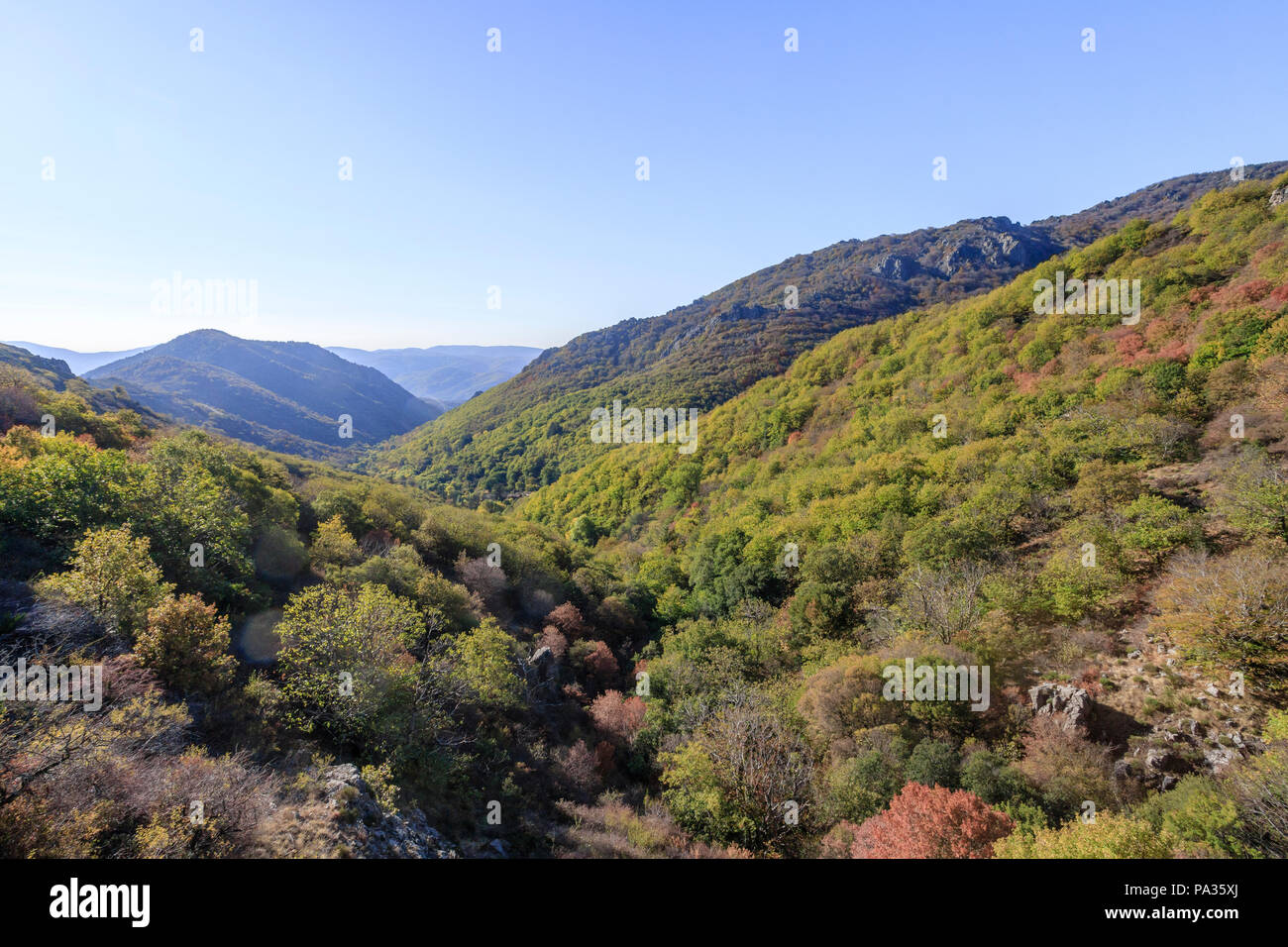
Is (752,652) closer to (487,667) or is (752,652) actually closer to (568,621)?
(568,621)

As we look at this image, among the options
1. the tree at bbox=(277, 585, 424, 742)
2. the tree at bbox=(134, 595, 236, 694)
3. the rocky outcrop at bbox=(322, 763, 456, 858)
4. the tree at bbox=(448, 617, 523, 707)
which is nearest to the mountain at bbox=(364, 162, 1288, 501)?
the tree at bbox=(448, 617, 523, 707)

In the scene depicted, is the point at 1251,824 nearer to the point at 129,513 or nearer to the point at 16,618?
the point at 16,618

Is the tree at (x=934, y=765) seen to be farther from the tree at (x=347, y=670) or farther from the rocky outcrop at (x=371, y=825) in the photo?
the tree at (x=347, y=670)

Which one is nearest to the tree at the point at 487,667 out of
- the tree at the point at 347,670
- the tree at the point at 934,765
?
the tree at the point at 347,670

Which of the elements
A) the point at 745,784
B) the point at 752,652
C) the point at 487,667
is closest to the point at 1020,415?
the point at 752,652

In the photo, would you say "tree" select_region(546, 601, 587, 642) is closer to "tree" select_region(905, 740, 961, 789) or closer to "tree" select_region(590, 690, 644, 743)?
"tree" select_region(590, 690, 644, 743)

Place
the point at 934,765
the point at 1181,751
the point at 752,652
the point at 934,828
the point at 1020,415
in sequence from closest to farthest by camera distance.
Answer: the point at 934,828, the point at 1181,751, the point at 934,765, the point at 752,652, the point at 1020,415

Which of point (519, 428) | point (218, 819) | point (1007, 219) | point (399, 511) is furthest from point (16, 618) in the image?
point (1007, 219)
